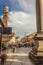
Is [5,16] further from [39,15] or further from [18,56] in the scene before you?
[18,56]

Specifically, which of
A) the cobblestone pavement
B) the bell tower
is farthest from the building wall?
the bell tower

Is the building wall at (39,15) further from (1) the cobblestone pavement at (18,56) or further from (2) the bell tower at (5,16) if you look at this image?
(2) the bell tower at (5,16)

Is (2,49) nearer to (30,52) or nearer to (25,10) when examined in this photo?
(30,52)

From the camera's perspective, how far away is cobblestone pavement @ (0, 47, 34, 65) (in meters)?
5.38

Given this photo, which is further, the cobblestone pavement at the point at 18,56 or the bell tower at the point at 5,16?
the bell tower at the point at 5,16

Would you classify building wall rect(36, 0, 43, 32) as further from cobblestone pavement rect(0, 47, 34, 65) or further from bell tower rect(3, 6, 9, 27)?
bell tower rect(3, 6, 9, 27)

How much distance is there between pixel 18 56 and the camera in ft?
19.4

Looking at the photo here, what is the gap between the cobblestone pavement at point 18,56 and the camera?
17.6 ft

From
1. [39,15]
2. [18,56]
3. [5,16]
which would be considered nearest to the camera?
[39,15]

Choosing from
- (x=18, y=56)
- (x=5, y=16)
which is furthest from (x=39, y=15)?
(x=18, y=56)

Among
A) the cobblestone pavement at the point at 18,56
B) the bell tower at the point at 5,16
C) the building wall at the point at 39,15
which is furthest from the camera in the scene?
the bell tower at the point at 5,16

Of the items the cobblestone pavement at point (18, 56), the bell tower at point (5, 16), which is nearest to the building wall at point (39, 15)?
the cobblestone pavement at point (18, 56)

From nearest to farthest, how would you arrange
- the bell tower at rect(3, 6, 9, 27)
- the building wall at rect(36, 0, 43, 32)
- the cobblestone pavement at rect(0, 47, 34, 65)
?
the cobblestone pavement at rect(0, 47, 34, 65)
the building wall at rect(36, 0, 43, 32)
the bell tower at rect(3, 6, 9, 27)

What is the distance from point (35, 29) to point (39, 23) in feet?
1.25
